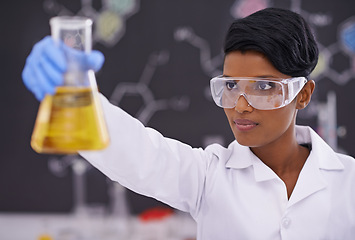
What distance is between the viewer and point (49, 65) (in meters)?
0.80

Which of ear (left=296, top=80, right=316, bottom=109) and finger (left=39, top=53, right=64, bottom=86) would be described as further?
ear (left=296, top=80, right=316, bottom=109)

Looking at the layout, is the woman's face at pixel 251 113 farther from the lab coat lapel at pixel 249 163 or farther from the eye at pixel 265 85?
the lab coat lapel at pixel 249 163

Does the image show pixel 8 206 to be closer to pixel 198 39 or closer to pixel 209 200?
pixel 198 39

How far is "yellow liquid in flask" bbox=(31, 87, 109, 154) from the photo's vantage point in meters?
0.79

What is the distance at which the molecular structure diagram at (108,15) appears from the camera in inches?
122

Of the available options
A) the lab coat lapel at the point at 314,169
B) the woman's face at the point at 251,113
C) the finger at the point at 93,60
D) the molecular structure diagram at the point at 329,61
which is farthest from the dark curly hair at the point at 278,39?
the molecular structure diagram at the point at 329,61

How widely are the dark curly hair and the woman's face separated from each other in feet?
0.07

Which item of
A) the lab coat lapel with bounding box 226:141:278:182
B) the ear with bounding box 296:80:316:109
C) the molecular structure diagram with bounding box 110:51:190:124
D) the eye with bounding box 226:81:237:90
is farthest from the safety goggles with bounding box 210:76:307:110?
the molecular structure diagram with bounding box 110:51:190:124

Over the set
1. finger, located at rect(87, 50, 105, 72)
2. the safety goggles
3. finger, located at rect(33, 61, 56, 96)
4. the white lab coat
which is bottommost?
the white lab coat

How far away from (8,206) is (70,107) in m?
2.76

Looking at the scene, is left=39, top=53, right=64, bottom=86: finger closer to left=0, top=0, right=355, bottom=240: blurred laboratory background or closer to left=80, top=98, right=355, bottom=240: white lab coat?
left=80, top=98, right=355, bottom=240: white lab coat

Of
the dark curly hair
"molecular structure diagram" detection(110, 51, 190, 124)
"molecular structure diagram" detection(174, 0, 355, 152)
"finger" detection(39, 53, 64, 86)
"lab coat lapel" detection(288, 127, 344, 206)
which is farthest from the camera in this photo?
"molecular structure diagram" detection(110, 51, 190, 124)

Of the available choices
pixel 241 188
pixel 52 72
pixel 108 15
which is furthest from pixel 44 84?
pixel 108 15

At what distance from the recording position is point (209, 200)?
143cm
